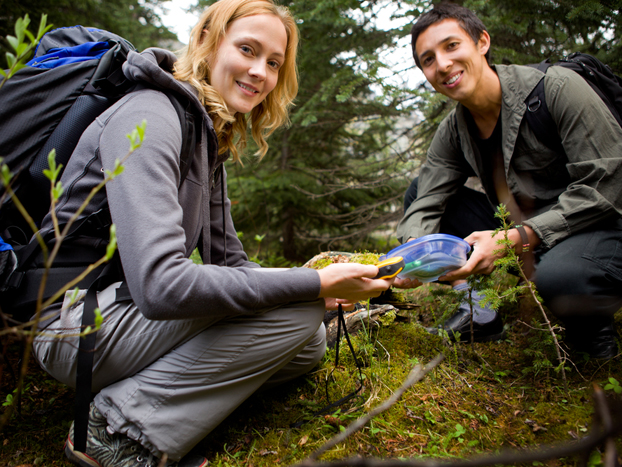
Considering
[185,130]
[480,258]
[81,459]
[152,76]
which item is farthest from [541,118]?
[81,459]

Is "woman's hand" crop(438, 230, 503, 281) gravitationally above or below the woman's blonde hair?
below

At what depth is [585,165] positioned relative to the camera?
2576 millimetres

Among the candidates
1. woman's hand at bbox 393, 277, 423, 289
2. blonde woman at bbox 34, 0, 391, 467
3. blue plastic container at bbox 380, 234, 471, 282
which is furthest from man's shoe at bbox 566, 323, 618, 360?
blonde woman at bbox 34, 0, 391, 467

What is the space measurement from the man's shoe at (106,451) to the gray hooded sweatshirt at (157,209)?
71 centimetres

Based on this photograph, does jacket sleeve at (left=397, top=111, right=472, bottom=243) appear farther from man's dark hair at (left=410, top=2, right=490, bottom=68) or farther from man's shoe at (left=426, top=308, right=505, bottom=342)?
man's shoe at (left=426, top=308, right=505, bottom=342)

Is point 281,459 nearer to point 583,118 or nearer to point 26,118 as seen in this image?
point 26,118

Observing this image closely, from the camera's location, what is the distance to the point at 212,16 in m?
2.33

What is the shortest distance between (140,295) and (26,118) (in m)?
1.09

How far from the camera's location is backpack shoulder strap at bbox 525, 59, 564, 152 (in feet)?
9.21

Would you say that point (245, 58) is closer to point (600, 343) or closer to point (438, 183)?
point (438, 183)

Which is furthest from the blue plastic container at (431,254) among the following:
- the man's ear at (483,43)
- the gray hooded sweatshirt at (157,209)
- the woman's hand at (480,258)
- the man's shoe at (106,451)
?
the man's ear at (483,43)

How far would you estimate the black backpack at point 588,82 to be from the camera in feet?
8.90

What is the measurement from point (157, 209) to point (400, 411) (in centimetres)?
168

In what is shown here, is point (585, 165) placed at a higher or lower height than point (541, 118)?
lower
